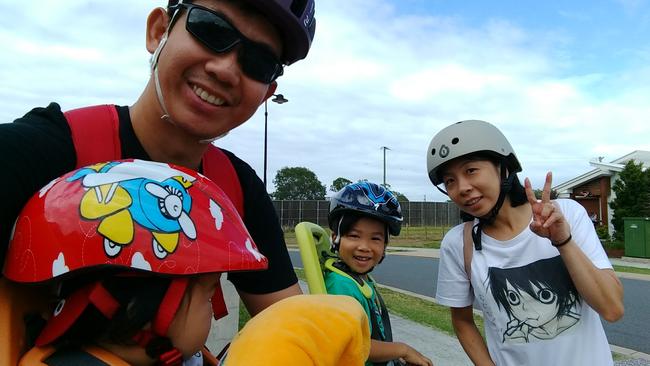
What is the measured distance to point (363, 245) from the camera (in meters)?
3.11

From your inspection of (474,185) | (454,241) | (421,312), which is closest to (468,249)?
(454,241)

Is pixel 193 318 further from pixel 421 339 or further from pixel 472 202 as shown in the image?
pixel 421 339

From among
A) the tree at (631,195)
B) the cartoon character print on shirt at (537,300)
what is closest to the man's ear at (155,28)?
the cartoon character print on shirt at (537,300)

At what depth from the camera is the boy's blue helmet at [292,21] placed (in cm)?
166

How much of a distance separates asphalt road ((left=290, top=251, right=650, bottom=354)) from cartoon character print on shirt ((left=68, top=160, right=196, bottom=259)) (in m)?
7.70

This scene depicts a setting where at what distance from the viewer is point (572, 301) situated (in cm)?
250

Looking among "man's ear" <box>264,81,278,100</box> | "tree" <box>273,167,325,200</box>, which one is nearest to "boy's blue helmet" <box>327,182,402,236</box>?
"man's ear" <box>264,81,278,100</box>

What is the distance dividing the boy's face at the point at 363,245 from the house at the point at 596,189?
102 feet

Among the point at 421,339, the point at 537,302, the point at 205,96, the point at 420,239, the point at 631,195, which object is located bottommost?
the point at 421,339

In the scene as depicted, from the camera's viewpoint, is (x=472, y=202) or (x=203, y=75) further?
(x=472, y=202)

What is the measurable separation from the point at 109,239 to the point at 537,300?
224 cm

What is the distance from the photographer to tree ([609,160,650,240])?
80.7ft

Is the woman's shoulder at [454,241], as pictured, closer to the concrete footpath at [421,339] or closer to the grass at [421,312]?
the concrete footpath at [421,339]

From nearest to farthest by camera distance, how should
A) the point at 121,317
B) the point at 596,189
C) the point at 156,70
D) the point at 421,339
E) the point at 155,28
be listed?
the point at 121,317
the point at 156,70
the point at 155,28
the point at 421,339
the point at 596,189
